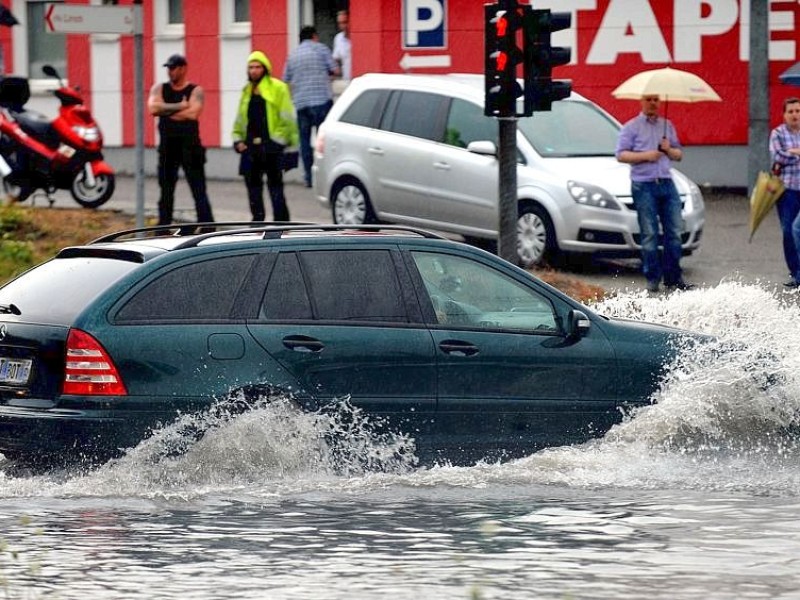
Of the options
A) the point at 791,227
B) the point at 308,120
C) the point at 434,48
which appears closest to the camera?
the point at 791,227

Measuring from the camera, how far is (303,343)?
1020cm

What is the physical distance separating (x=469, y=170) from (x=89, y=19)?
14.7 ft

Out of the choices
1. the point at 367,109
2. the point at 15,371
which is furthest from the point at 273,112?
the point at 15,371

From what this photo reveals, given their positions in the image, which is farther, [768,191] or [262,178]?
[262,178]

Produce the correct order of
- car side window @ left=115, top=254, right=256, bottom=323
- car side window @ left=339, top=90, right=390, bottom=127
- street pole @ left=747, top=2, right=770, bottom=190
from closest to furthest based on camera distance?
1. car side window @ left=115, top=254, right=256, bottom=323
2. car side window @ left=339, top=90, right=390, bottom=127
3. street pole @ left=747, top=2, right=770, bottom=190

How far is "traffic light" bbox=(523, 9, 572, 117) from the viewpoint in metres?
15.9

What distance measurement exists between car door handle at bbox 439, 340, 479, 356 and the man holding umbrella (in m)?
8.39

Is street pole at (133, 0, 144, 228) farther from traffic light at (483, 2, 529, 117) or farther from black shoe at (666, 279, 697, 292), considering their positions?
black shoe at (666, 279, 697, 292)

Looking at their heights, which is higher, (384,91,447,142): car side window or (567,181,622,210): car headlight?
(384,91,447,142): car side window

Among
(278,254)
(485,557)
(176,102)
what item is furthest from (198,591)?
(176,102)

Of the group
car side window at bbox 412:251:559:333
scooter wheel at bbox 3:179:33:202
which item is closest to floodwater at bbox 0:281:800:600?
car side window at bbox 412:251:559:333

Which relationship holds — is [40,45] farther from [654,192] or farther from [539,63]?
[539,63]

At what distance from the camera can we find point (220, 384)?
1000 cm

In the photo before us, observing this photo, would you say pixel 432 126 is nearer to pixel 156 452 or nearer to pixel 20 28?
pixel 156 452
